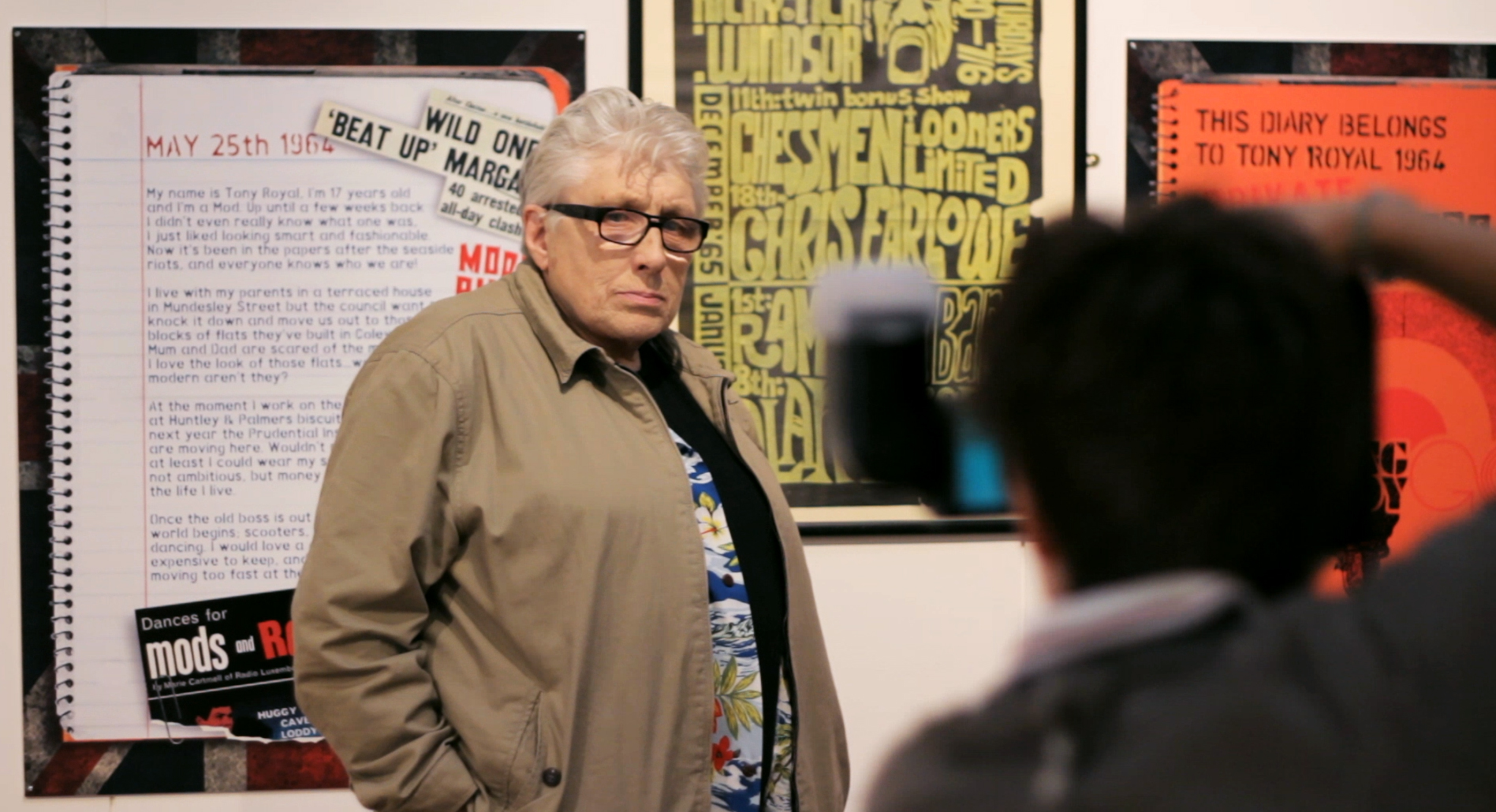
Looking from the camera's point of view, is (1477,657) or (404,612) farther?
(404,612)

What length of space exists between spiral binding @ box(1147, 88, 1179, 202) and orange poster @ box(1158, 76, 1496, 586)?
0.05 metres

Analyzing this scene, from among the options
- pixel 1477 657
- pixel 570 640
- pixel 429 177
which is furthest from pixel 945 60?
pixel 1477 657

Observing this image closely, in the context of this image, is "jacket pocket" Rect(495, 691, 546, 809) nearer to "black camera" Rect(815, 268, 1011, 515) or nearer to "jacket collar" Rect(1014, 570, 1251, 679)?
"black camera" Rect(815, 268, 1011, 515)

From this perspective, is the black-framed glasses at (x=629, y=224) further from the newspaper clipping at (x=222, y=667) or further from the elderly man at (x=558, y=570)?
the newspaper clipping at (x=222, y=667)

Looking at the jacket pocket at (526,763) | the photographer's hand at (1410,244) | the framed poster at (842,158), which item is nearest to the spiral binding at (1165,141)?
the framed poster at (842,158)

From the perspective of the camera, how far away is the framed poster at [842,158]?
6.84 feet

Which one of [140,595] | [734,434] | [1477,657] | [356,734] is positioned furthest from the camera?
[140,595]

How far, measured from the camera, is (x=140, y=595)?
2.03m

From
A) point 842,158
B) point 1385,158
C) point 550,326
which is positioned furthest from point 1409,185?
point 550,326

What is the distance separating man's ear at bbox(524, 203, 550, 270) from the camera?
1.46 metres

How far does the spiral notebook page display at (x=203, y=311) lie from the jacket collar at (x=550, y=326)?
2.21 feet

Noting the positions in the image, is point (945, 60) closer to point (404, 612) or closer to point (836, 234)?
point (836, 234)

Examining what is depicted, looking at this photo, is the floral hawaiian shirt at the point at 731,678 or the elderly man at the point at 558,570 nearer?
the elderly man at the point at 558,570

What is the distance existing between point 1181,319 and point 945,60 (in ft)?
5.54
